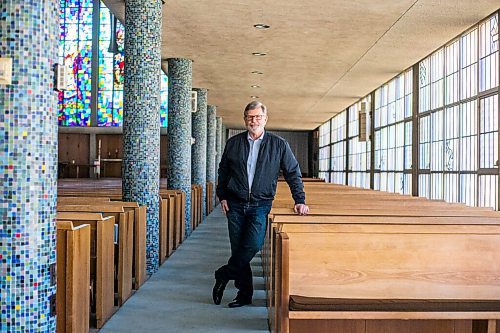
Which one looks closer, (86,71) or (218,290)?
(218,290)

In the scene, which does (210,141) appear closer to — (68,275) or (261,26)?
(261,26)

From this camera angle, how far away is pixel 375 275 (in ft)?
10.9

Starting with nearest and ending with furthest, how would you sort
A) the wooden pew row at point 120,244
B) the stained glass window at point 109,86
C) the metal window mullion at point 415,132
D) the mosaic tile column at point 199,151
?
the wooden pew row at point 120,244 → the metal window mullion at point 415,132 → the mosaic tile column at point 199,151 → the stained glass window at point 109,86

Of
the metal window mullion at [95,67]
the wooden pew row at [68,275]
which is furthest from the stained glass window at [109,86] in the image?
the wooden pew row at [68,275]

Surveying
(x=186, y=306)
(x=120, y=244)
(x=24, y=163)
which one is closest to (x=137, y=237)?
(x=120, y=244)

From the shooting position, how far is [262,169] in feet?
16.5

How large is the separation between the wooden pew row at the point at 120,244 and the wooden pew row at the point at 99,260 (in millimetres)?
427

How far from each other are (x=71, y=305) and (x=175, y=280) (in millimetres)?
2726

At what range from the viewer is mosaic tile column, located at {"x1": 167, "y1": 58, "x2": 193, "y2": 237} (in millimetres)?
11445

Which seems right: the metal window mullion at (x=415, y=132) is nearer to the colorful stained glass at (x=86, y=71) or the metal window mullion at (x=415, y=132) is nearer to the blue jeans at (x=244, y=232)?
the blue jeans at (x=244, y=232)

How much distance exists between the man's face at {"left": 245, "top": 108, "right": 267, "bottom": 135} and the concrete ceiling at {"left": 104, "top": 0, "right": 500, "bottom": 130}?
3547 millimetres

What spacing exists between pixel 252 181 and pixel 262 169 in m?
0.12

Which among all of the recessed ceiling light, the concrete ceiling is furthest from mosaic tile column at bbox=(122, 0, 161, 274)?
the recessed ceiling light

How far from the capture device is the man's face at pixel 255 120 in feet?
16.4
